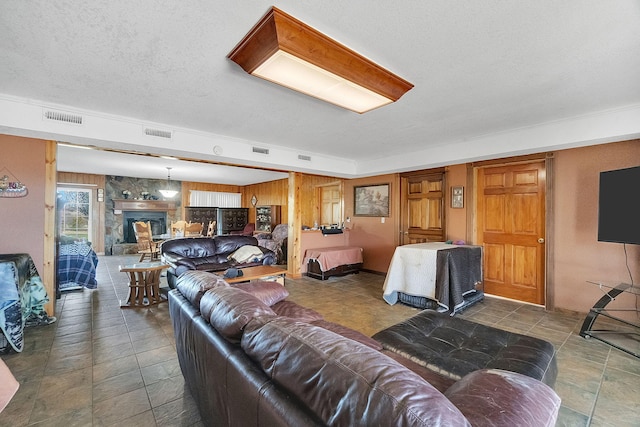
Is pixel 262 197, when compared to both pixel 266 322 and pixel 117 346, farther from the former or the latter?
pixel 266 322

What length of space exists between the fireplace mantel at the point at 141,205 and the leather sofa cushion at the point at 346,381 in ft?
30.7

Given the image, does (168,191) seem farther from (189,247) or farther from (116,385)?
(116,385)

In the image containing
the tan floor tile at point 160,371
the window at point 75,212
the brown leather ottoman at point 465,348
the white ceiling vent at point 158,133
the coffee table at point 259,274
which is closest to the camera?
the brown leather ottoman at point 465,348

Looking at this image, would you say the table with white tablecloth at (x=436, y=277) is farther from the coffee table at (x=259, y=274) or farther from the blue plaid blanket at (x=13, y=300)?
the blue plaid blanket at (x=13, y=300)

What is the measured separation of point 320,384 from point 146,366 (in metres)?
2.27

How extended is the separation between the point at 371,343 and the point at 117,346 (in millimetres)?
2537

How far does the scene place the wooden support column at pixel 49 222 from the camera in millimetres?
3246

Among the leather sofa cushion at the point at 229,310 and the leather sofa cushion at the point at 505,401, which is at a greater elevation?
the leather sofa cushion at the point at 229,310

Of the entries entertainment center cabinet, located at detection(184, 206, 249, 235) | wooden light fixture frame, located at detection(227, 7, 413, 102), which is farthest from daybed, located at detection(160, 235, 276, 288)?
entertainment center cabinet, located at detection(184, 206, 249, 235)

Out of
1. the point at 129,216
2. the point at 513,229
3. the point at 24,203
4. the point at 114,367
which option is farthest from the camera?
the point at 129,216

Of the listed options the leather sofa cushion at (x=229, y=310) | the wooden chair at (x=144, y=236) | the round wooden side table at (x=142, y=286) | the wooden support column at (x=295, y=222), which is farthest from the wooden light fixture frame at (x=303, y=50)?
the wooden chair at (x=144, y=236)

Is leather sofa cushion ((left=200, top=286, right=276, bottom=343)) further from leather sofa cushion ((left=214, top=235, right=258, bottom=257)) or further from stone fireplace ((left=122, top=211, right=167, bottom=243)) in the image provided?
stone fireplace ((left=122, top=211, right=167, bottom=243))

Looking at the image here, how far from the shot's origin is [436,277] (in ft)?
11.7

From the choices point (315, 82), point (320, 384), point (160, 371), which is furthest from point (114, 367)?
point (315, 82)
